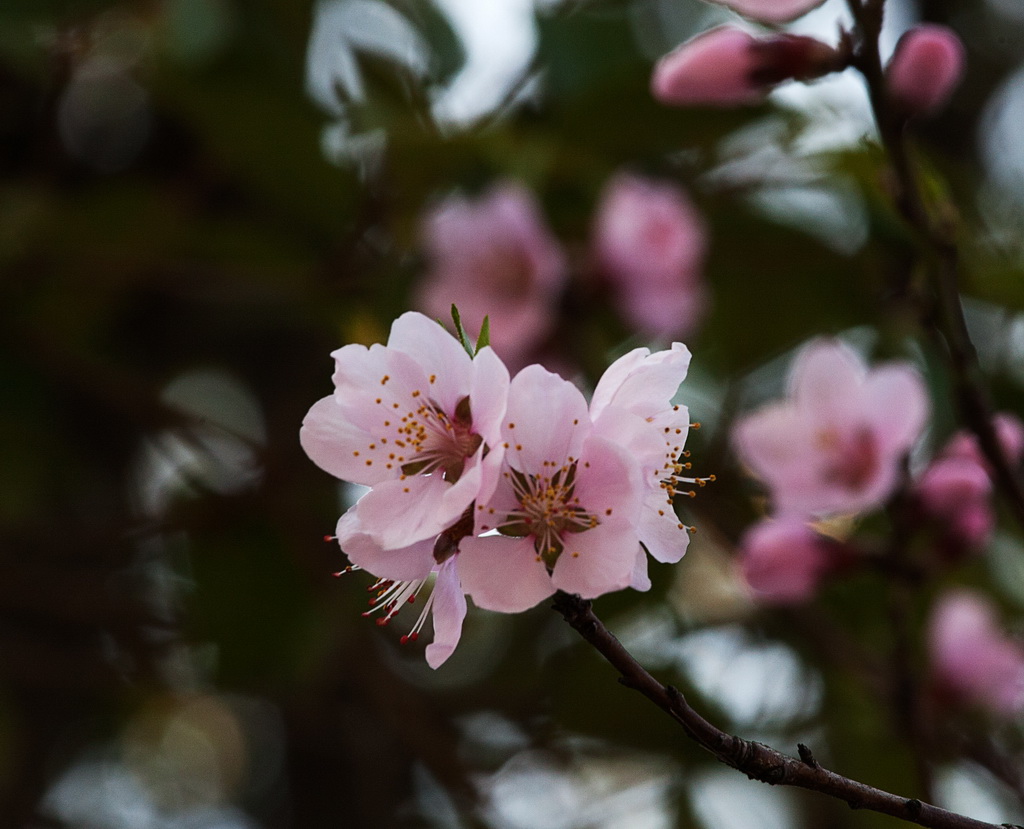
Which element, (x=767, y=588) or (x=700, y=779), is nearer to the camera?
(x=767, y=588)

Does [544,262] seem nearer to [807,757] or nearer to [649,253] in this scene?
[649,253]

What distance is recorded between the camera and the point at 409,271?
149 centimetres

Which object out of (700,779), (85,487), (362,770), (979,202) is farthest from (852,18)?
(85,487)

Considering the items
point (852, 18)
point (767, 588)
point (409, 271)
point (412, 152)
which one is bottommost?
point (767, 588)

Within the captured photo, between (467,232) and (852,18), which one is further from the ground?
(852,18)

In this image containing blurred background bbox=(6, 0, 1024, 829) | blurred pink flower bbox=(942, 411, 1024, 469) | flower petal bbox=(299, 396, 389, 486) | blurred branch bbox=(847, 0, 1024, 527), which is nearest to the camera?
flower petal bbox=(299, 396, 389, 486)

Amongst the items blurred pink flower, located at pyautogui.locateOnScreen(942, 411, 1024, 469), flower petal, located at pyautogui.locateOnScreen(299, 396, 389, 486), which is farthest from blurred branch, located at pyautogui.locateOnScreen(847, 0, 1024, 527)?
flower petal, located at pyautogui.locateOnScreen(299, 396, 389, 486)

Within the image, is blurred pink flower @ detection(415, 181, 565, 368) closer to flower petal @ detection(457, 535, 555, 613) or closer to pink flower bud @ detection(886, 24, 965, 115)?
pink flower bud @ detection(886, 24, 965, 115)

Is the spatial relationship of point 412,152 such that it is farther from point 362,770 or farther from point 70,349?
point 362,770

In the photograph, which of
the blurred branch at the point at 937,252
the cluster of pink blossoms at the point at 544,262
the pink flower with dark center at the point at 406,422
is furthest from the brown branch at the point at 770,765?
the cluster of pink blossoms at the point at 544,262

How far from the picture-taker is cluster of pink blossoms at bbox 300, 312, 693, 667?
1.68 feet

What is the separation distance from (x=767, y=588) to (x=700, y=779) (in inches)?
16.3

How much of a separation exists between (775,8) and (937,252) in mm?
258

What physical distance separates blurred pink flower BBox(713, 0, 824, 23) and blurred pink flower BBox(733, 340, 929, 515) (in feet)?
1.33
